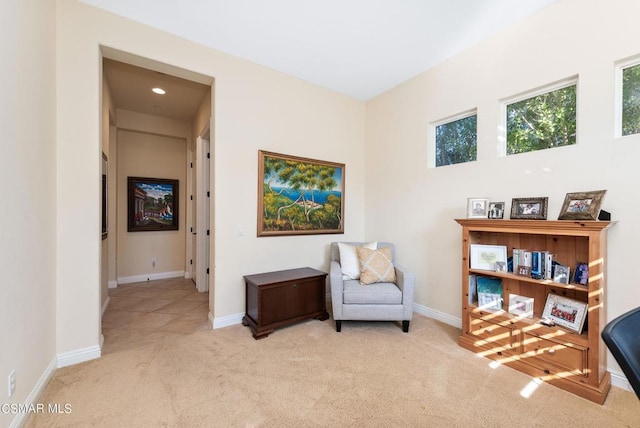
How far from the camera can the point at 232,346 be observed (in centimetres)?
251

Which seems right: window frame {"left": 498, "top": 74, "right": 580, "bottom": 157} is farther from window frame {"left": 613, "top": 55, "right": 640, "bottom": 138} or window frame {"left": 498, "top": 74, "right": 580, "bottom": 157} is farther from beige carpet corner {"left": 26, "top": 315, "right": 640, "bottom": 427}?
beige carpet corner {"left": 26, "top": 315, "right": 640, "bottom": 427}

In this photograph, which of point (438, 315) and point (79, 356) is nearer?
point (79, 356)

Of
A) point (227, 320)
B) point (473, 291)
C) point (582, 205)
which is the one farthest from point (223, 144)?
point (582, 205)

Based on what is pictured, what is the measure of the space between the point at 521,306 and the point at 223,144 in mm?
3296

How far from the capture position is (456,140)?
3111 mm

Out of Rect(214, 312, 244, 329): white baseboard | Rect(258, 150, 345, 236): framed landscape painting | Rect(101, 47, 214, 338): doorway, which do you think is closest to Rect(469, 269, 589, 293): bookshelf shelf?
Rect(258, 150, 345, 236): framed landscape painting

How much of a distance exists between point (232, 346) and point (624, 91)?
3821mm

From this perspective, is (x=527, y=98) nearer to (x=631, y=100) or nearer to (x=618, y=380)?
(x=631, y=100)

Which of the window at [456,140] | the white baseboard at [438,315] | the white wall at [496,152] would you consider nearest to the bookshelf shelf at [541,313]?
the white wall at [496,152]

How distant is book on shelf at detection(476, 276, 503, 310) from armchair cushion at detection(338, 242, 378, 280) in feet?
3.99

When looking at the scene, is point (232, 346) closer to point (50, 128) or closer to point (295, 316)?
point (295, 316)

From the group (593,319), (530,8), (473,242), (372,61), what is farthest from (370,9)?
(593,319)

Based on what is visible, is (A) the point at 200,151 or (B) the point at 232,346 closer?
(B) the point at 232,346

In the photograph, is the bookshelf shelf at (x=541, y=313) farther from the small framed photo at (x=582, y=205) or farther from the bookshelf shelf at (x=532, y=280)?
the small framed photo at (x=582, y=205)
